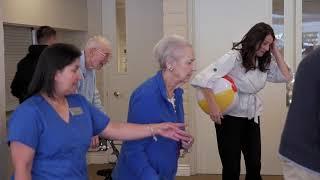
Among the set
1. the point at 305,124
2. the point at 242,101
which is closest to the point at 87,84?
the point at 242,101

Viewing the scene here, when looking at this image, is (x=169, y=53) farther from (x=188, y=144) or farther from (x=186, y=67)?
(x=188, y=144)

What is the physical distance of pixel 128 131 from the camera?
229 cm

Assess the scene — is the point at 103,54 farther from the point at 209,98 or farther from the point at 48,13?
the point at 48,13

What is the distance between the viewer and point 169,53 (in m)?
2.29

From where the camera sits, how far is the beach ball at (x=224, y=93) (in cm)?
324

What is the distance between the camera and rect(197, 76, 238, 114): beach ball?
128 inches

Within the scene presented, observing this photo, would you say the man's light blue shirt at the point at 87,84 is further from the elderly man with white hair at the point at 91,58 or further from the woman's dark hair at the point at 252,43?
the woman's dark hair at the point at 252,43

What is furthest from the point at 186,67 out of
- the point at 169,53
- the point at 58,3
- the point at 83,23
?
the point at 83,23

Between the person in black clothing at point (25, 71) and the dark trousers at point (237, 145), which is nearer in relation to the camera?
the dark trousers at point (237, 145)

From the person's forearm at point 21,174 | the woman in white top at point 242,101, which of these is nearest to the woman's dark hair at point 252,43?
the woman in white top at point 242,101

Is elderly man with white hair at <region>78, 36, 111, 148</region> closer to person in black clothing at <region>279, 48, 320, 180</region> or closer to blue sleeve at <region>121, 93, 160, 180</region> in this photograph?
blue sleeve at <region>121, 93, 160, 180</region>

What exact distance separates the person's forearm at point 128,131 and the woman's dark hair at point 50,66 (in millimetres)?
376

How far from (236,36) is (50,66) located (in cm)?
316

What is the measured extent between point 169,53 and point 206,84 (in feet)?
3.35
